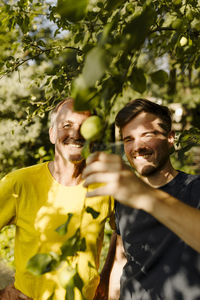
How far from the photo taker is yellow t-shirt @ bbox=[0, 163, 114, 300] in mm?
1601

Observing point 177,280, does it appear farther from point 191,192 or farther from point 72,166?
point 72,166

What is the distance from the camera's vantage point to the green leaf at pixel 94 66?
0.59m

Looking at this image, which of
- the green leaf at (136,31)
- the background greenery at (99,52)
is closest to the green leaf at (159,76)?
the background greenery at (99,52)

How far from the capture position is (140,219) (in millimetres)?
1667

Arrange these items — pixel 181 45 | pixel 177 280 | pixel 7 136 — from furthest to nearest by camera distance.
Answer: pixel 7 136
pixel 181 45
pixel 177 280

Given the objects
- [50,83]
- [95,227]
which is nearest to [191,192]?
[95,227]

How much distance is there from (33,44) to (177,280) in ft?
6.04

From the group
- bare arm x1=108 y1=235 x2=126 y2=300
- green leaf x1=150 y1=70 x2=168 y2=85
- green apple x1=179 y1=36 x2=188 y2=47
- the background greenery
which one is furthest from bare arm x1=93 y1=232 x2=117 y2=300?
green leaf x1=150 y1=70 x2=168 y2=85

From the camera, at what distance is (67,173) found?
1826 mm

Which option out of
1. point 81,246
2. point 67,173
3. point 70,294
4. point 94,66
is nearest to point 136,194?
point 81,246

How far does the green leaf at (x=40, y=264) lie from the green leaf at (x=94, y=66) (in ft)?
1.56

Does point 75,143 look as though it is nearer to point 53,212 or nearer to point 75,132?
point 75,132

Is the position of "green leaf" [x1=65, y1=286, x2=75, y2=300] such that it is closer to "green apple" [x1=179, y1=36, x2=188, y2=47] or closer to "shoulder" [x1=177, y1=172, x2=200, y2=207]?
"shoulder" [x1=177, y1=172, x2=200, y2=207]

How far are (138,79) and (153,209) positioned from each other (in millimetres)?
416
